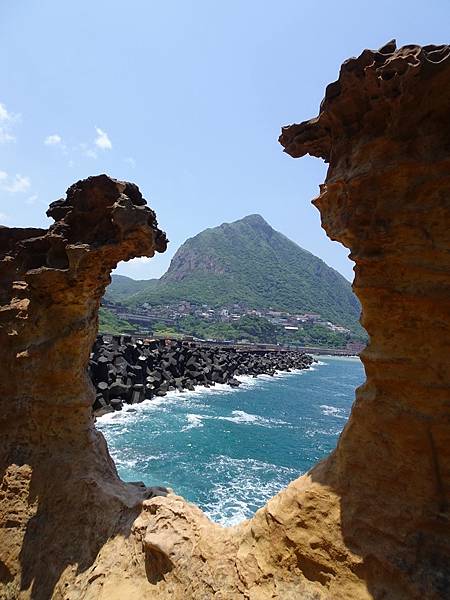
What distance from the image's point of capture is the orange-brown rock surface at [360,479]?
392 centimetres

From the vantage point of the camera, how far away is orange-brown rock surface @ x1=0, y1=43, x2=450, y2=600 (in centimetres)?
392

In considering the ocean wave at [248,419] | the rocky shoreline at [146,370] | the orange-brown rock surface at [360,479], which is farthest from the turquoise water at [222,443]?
the orange-brown rock surface at [360,479]

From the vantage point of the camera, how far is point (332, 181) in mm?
4820

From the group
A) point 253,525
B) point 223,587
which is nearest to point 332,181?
point 253,525

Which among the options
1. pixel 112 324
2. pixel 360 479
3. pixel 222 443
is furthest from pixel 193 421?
pixel 112 324

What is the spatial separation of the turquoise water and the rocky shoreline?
46.7 inches

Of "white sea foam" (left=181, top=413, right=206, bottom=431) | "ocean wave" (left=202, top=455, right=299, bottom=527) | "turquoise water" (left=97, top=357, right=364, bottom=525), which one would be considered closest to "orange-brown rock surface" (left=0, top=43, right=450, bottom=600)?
"ocean wave" (left=202, top=455, right=299, bottom=527)

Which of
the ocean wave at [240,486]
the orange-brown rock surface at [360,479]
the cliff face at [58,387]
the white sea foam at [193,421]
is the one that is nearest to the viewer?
the orange-brown rock surface at [360,479]

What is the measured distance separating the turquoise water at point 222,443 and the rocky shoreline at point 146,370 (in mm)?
1187

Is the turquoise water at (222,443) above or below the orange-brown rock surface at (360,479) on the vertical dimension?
below

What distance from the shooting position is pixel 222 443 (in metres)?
21.9

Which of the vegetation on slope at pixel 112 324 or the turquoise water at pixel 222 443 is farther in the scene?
the vegetation on slope at pixel 112 324

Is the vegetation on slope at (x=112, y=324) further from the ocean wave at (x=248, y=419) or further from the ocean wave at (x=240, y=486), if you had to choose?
the ocean wave at (x=240, y=486)

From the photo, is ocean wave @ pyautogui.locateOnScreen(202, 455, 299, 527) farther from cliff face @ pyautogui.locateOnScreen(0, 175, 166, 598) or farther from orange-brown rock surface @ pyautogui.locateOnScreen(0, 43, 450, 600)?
orange-brown rock surface @ pyautogui.locateOnScreen(0, 43, 450, 600)
